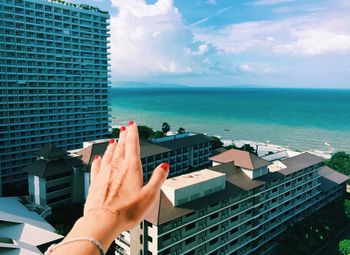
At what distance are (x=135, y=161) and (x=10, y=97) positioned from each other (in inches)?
2187

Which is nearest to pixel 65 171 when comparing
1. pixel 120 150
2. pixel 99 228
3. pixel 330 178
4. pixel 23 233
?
pixel 23 233

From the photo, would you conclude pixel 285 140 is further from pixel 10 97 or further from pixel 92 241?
pixel 92 241

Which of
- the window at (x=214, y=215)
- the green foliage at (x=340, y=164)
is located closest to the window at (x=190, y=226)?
the window at (x=214, y=215)

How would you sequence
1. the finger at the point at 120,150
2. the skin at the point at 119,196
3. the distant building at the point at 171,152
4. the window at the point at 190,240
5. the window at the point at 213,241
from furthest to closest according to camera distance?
1. the distant building at the point at 171,152
2. the window at the point at 213,241
3. the window at the point at 190,240
4. the finger at the point at 120,150
5. the skin at the point at 119,196

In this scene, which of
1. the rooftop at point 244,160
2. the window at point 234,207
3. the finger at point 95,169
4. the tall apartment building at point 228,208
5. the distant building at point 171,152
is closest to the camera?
the finger at point 95,169

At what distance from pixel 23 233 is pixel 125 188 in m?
29.4

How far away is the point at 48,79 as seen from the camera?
57.5 m

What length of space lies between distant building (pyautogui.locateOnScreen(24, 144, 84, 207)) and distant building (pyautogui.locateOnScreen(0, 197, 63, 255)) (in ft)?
18.5

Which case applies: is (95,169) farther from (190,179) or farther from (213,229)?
(213,229)

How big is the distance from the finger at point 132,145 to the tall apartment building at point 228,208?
70.4ft

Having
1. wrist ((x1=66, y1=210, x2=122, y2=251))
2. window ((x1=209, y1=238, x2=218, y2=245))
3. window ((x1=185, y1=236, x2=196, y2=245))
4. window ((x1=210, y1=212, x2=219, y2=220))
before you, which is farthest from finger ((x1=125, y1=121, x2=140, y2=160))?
window ((x1=209, y1=238, x2=218, y2=245))

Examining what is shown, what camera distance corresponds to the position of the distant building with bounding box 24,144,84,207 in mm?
39500

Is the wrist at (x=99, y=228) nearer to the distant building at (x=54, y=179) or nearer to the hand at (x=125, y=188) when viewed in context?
the hand at (x=125, y=188)

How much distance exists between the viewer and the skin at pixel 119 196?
12.2 feet
